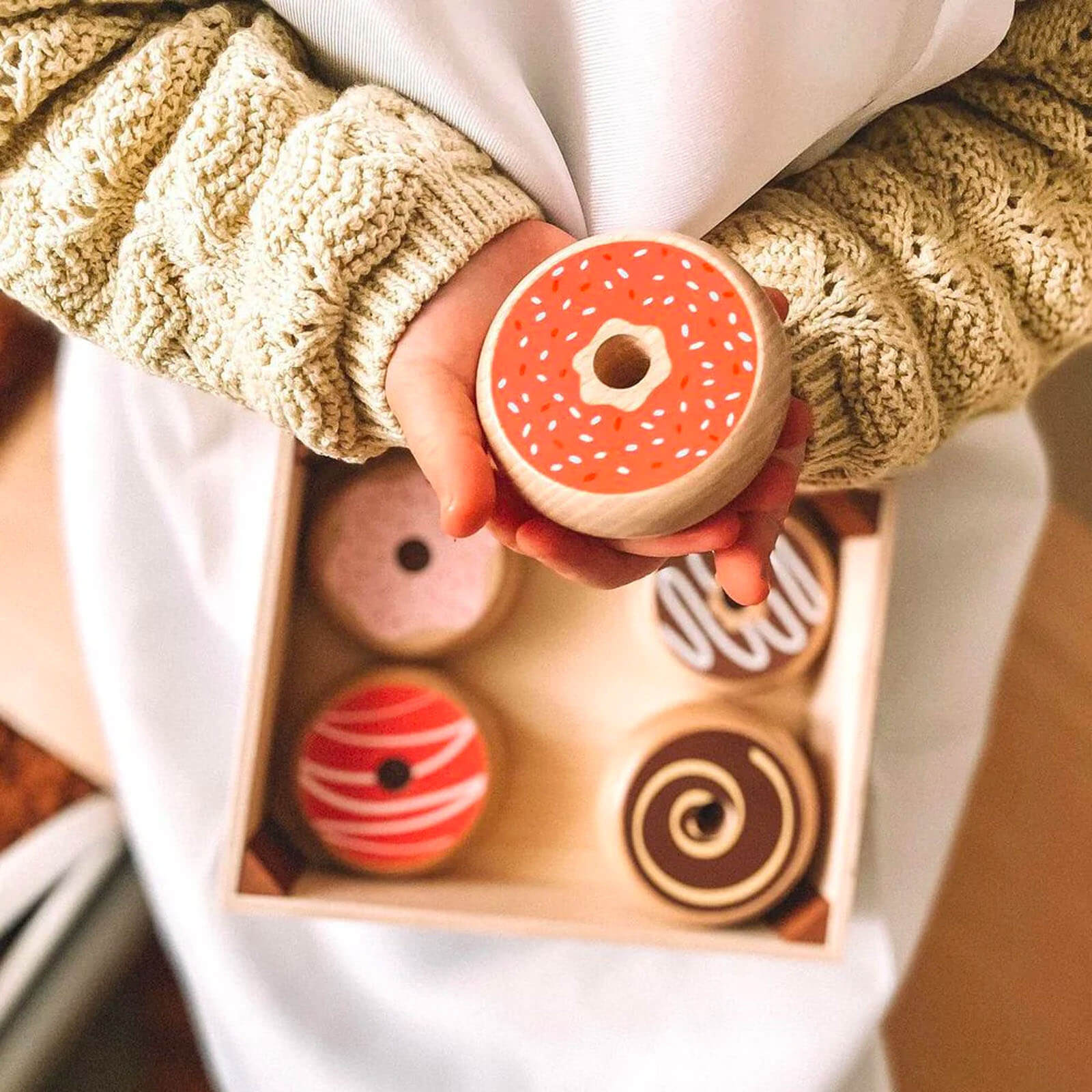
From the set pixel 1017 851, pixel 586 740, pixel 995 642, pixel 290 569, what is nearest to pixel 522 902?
pixel 586 740

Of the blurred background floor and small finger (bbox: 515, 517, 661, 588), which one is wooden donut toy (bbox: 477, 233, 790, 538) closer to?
small finger (bbox: 515, 517, 661, 588)

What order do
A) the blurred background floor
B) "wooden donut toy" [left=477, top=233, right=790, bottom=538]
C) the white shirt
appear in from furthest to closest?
1. the blurred background floor
2. the white shirt
3. "wooden donut toy" [left=477, top=233, right=790, bottom=538]

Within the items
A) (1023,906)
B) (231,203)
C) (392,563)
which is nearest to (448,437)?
(231,203)

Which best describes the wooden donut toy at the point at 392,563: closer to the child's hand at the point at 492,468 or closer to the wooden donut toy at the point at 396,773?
the wooden donut toy at the point at 396,773

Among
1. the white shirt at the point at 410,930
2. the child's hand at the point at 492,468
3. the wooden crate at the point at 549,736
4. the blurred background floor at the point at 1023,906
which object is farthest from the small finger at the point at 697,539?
the blurred background floor at the point at 1023,906

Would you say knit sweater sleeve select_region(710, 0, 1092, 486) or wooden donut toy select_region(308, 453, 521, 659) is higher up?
knit sweater sleeve select_region(710, 0, 1092, 486)

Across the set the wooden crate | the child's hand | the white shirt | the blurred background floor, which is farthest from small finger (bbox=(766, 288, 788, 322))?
the blurred background floor

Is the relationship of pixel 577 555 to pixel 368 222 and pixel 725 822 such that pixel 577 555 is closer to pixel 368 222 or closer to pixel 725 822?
pixel 368 222
